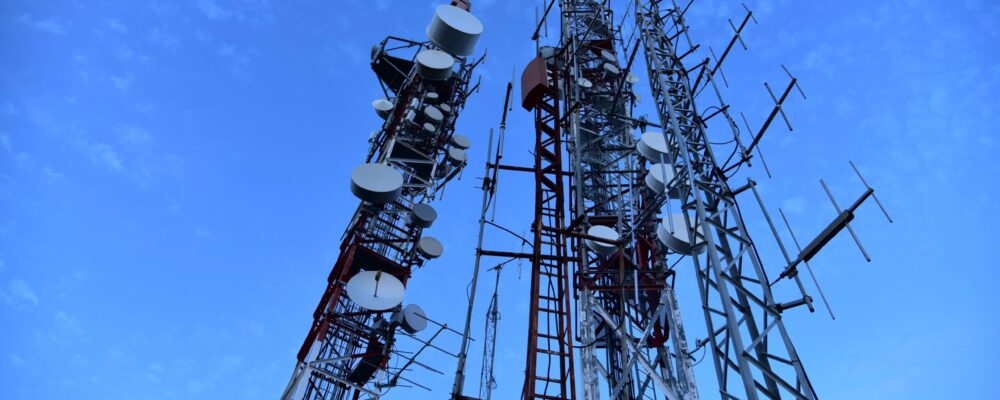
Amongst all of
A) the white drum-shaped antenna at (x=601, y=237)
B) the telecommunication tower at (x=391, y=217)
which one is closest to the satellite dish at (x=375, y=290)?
the telecommunication tower at (x=391, y=217)

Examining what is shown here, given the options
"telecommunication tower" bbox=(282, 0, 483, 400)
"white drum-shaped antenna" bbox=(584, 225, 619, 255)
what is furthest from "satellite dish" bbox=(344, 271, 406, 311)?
"white drum-shaped antenna" bbox=(584, 225, 619, 255)

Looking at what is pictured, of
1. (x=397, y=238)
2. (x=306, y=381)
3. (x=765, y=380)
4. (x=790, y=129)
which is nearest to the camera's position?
(x=765, y=380)

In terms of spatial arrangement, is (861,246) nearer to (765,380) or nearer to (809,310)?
(809,310)

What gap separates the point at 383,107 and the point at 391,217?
25.6 feet

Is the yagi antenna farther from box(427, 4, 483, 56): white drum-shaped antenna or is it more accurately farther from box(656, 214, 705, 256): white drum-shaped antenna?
box(427, 4, 483, 56): white drum-shaped antenna

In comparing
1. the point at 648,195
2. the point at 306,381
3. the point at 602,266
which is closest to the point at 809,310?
the point at 602,266

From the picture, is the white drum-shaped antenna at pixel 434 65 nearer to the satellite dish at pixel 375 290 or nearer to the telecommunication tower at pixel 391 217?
the telecommunication tower at pixel 391 217

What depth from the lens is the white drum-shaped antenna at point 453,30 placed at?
24844 mm

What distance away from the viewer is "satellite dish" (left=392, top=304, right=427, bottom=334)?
1884cm

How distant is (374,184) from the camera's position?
63.9 feet

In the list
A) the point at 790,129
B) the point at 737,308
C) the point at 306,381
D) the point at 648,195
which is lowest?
the point at 737,308

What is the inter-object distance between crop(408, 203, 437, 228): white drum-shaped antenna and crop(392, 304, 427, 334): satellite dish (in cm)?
364

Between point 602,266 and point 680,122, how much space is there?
487 centimetres

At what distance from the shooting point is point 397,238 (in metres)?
21.6
